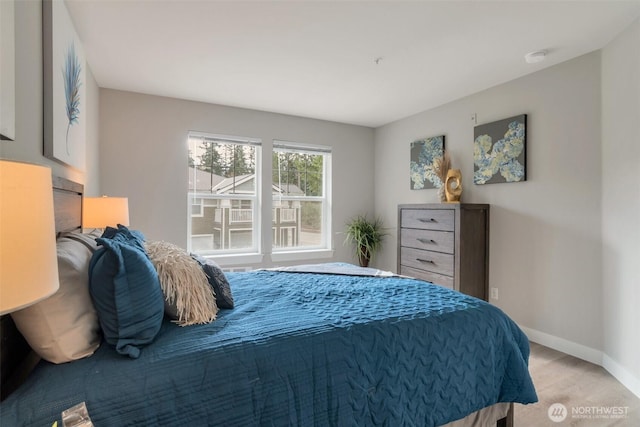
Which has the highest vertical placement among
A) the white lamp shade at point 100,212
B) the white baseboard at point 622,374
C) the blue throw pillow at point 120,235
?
the white lamp shade at point 100,212

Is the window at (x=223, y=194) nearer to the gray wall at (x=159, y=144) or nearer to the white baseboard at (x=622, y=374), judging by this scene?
the gray wall at (x=159, y=144)

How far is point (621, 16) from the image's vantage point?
81.4 inches

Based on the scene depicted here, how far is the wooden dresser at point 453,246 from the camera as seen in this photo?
3.10m

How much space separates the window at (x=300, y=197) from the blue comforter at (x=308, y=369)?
250 cm

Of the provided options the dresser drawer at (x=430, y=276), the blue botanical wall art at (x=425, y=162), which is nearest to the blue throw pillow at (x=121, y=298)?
the dresser drawer at (x=430, y=276)

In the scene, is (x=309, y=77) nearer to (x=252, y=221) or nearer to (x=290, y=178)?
(x=290, y=178)

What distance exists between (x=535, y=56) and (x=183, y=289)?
2994 mm

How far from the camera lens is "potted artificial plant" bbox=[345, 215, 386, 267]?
14.6ft

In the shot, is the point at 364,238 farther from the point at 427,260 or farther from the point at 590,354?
the point at 590,354

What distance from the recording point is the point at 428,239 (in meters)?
3.42

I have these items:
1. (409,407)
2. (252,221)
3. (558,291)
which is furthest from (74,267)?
(558,291)

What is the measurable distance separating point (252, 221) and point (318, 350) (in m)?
3.06

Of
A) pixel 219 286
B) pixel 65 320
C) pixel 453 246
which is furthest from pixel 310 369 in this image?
pixel 453 246

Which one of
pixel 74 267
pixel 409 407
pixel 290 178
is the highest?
pixel 290 178
